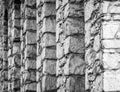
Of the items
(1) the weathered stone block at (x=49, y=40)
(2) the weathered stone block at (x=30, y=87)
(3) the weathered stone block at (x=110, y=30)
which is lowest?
(2) the weathered stone block at (x=30, y=87)

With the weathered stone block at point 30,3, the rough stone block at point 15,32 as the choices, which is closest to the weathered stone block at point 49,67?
the weathered stone block at point 30,3

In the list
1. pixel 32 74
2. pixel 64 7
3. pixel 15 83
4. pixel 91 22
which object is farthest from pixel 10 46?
pixel 91 22

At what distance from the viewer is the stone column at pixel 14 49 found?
31.4 feet

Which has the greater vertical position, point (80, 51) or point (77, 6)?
point (77, 6)

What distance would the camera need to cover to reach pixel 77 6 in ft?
18.5

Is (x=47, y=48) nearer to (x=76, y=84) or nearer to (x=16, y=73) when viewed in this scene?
(x=76, y=84)

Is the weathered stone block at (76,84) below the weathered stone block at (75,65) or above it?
below

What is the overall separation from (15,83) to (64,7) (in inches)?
159

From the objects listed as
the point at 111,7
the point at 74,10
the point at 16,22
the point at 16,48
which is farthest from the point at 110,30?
the point at 16,22

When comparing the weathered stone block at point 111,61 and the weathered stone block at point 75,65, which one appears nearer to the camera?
the weathered stone block at point 111,61

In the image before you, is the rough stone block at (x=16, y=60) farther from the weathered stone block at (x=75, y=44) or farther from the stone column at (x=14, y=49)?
the weathered stone block at (x=75, y=44)

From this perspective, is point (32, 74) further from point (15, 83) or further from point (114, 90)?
point (114, 90)

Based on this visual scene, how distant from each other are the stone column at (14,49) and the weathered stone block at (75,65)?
4.20 metres

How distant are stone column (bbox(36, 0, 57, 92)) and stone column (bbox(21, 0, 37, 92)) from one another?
935 mm
